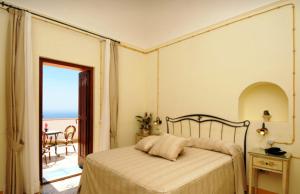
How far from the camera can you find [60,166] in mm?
3967

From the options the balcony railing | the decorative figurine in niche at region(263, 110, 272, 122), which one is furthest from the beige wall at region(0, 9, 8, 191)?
the balcony railing

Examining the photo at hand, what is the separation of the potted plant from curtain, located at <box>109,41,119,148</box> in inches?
26.5

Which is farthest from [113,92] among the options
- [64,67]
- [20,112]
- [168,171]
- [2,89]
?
[168,171]

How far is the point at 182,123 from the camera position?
3607mm

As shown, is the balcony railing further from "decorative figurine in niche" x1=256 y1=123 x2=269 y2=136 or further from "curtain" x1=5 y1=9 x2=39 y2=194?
"decorative figurine in niche" x1=256 y1=123 x2=269 y2=136

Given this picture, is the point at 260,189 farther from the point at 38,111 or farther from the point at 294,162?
the point at 38,111

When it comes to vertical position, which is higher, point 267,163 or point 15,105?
point 15,105

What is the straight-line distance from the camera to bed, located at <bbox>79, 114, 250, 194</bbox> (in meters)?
1.63

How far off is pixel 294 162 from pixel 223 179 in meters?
1.03

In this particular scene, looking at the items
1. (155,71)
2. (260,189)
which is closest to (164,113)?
(155,71)

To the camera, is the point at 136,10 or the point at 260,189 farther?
the point at 136,10

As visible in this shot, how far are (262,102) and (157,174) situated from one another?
6.86ft

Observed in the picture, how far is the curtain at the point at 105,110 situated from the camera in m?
3.55

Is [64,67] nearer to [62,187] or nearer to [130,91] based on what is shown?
[130,91]
